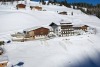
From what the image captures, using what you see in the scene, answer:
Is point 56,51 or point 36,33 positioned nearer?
point 56,51

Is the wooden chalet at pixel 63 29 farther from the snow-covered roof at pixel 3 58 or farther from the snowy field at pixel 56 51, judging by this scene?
the snow-covered roof at pixel 3 58

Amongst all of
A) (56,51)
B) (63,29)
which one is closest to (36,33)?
(63,29)

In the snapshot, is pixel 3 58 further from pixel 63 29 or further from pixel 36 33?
pixel 63 29

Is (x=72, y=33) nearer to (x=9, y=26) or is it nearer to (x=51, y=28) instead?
(x=51, y=28)

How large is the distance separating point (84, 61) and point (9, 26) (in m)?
20.3

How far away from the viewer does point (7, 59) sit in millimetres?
26938

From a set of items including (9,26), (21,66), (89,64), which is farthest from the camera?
(9,26)

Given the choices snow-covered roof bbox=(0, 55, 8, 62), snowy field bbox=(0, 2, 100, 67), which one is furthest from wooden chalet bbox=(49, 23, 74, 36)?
snow-covered roof bbox=(0, 55, 8, 62)

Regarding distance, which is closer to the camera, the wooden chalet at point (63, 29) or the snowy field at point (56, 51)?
the snowy field at point (56, 51)

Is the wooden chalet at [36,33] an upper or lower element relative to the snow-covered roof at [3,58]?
upper

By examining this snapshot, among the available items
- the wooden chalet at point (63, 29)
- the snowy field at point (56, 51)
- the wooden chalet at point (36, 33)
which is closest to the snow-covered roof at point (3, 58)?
the snowy field at point (56, 51)

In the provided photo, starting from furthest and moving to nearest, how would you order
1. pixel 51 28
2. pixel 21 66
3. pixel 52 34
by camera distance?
pixel 51 28
pixel 52 34
pixel 21 66

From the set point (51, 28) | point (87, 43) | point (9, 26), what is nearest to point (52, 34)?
point (51, 28)

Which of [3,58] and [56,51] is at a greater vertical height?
[56,51]
